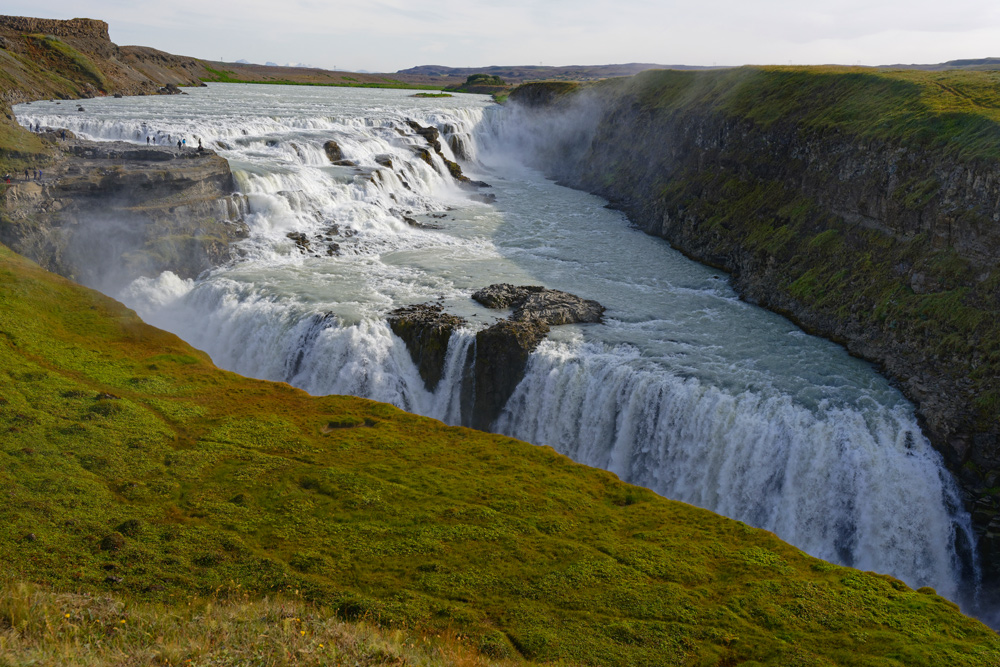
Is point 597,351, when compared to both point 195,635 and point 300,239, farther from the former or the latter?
→ point 300,239

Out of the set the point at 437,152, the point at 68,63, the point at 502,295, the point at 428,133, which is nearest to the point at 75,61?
the point at 68,63

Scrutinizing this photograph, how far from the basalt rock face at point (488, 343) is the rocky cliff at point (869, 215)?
10.3 meters

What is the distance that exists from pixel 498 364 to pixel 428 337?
3074 mm

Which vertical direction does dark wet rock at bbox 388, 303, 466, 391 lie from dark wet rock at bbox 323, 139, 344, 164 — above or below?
below

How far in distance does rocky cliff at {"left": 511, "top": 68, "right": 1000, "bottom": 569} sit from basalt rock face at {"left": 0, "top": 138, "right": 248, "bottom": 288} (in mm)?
25855

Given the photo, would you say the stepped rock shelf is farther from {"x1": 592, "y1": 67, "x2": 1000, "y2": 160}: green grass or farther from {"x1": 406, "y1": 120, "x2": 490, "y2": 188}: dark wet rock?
{"x1": 406, "y1": 120, "x2": 490, "y2": 188}: dark wet rock

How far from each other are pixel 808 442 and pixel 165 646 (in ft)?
59.7

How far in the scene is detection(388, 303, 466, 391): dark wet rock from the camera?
26.5 metres

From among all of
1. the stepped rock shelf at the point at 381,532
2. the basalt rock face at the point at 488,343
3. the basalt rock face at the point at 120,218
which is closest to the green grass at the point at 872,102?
the basalt rock face at the point at 488,343

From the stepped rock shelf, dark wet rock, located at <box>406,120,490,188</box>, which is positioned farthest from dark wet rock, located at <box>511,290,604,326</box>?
dark wet rock, located at <box>406,120,490,188</box>

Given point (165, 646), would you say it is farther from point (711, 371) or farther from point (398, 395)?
point (711, 371)

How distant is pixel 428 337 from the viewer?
87.2 feet

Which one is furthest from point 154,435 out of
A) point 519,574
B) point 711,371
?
point 711,371

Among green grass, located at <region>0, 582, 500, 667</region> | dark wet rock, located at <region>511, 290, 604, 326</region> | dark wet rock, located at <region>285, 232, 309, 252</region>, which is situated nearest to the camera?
green grass, located at <region>0, 582, 500, 667</region>
